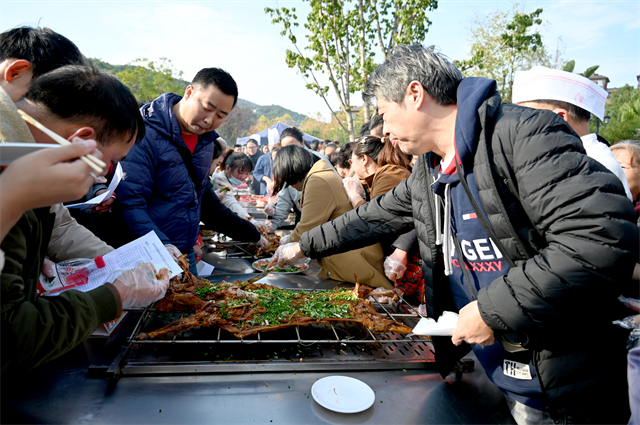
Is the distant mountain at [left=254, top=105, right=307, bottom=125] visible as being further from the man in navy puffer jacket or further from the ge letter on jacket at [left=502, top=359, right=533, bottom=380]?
the ge letter on jacket at [left=502, top=359, right=533, bottom=380]

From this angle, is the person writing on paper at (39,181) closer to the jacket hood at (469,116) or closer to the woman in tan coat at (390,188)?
the jacket hood at (469,116)

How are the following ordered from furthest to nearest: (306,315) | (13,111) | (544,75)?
(544,75) < (306,315) < (13,111)

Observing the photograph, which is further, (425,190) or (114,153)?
(425,190)

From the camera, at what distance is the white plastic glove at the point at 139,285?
153cm

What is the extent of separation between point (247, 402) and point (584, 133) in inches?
109

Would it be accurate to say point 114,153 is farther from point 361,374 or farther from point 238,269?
point 238,269

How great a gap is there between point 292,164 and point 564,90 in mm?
2791

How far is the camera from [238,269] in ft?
12.1

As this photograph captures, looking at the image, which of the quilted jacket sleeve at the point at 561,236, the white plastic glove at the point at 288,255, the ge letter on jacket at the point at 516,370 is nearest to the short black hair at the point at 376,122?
the white plastic glove at the point at 288,255

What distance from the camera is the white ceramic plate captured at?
1.55m

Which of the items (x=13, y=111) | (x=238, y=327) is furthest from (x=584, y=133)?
(x=13, y=111)

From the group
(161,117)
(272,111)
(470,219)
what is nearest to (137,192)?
(161,117)

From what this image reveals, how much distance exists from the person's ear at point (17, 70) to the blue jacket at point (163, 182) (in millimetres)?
911

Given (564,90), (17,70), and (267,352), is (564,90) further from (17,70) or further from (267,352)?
(17,70)
